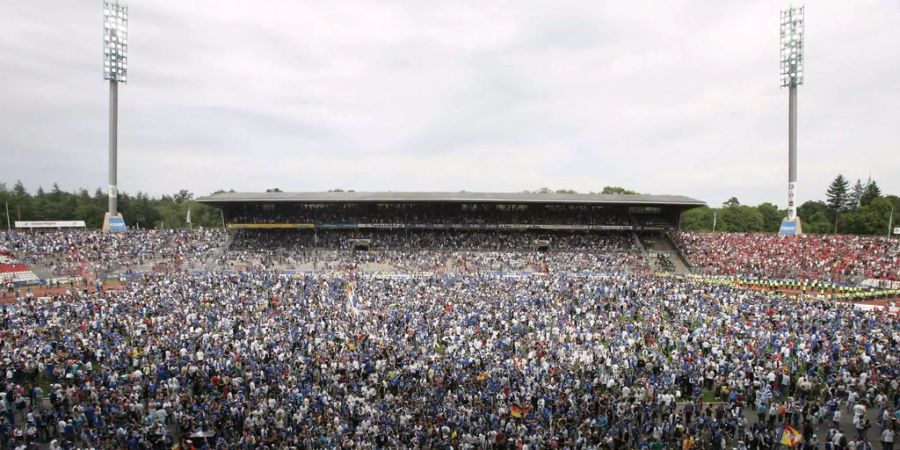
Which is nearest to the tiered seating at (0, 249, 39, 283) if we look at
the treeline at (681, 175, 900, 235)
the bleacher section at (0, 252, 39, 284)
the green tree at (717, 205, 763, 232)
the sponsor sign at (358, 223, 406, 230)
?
the bleacher section at (0, 252, 39, 284)

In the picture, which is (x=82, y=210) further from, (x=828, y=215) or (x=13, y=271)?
(x=828, y=215)

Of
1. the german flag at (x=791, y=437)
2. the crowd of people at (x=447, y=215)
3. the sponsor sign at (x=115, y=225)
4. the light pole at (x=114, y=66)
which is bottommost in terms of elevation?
the german flag at (x=791, y=437)

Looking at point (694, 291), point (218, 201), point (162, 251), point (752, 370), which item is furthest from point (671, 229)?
point (162, 251)

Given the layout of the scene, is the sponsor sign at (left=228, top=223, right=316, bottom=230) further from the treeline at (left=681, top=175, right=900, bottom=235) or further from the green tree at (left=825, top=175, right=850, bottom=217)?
the green tree at (left=825, top=175, right=850, bottom=217)

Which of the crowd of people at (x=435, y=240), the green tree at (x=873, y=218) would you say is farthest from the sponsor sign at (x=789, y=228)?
the green tree at (x=873, y=218)

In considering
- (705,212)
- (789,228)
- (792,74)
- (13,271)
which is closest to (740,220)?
(705,212)

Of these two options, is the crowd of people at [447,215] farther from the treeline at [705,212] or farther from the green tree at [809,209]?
the green tree at [809,209]
